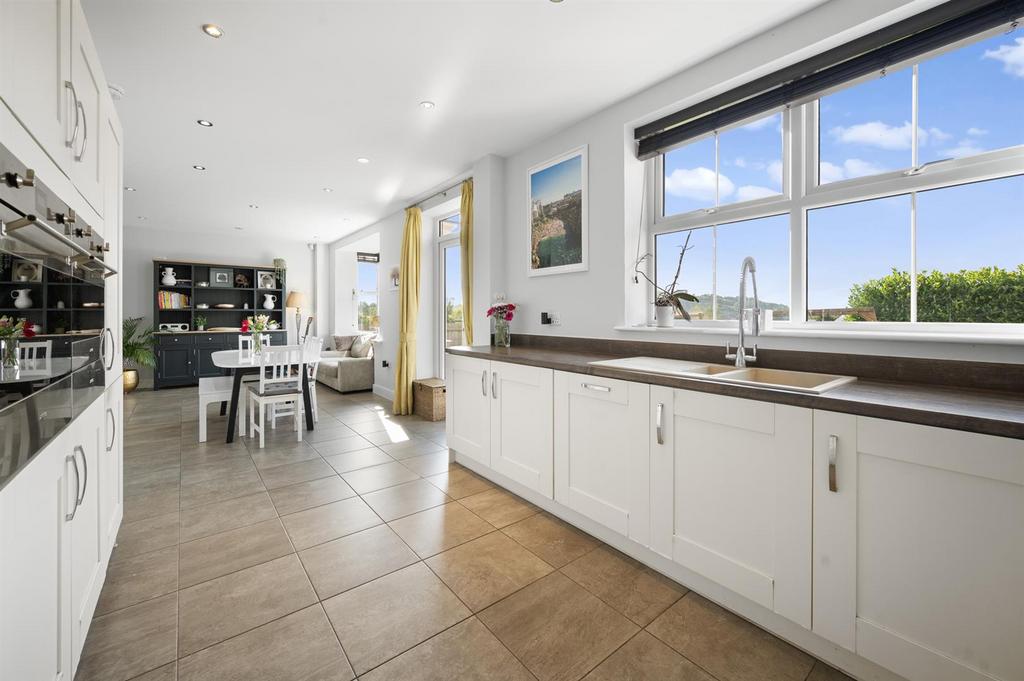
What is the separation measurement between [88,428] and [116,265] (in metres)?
0.99

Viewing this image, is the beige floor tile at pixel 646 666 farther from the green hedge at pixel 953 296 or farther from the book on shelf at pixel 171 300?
the book on shelf at pixel 171 300

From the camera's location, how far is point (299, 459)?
11.8 ft

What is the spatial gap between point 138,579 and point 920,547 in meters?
2.91

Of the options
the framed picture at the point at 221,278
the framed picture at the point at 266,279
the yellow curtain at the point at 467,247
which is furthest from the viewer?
the framed picture at the point at 266,279

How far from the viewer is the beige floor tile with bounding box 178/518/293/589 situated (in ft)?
6.69

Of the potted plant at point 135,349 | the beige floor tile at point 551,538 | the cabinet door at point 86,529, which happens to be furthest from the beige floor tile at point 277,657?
the potted plant at point 135,349

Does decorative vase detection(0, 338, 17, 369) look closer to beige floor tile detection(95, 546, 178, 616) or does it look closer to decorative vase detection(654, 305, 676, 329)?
beige floor tile detection(95, 546, 178, 616)

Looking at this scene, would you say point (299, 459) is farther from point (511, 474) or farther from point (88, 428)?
point (88, 428)

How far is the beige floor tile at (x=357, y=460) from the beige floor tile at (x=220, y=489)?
1.72 ft

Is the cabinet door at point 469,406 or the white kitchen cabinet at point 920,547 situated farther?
the cabinet door at point 469,406

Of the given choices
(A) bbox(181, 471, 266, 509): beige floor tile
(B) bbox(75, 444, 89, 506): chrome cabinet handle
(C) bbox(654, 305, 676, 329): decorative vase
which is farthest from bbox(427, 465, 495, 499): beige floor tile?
(B) bbox(75, 444, 89, 506): chrome cabinet handle

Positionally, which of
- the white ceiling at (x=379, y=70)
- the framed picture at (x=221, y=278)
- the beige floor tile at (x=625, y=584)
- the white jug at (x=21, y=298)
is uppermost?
the white ceiling at (x=379, y=70)

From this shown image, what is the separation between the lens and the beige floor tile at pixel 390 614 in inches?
62.1

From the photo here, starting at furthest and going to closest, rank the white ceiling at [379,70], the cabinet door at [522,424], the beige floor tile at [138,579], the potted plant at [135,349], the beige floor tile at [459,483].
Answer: the potted plant at [135,349] < the beige floor tile at [459,483] < the cabinet door at [522,424] < the white ceiling at [379,70] < the beige floor tile at [138,579]
